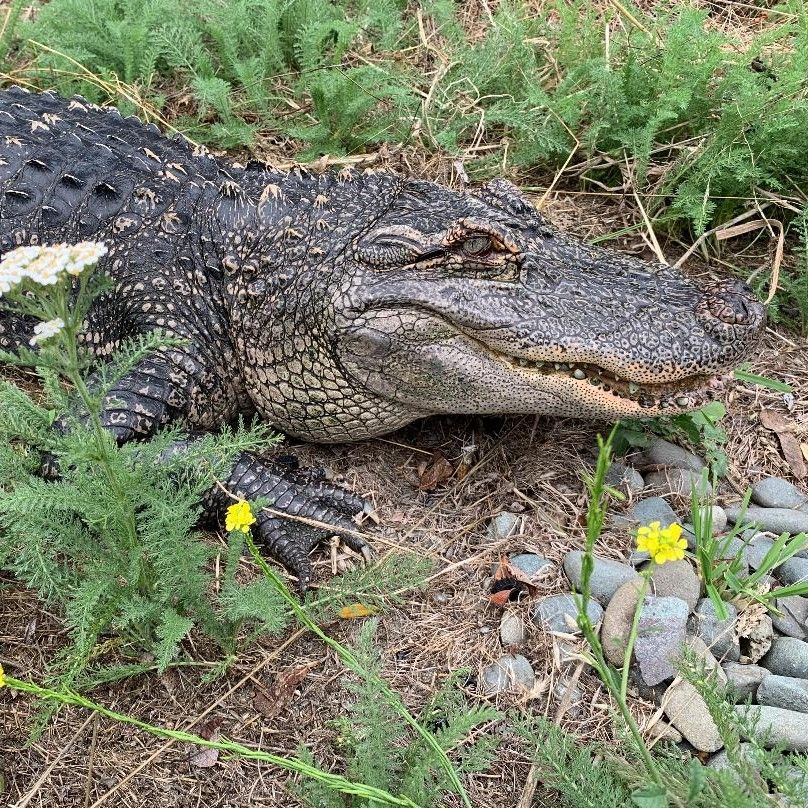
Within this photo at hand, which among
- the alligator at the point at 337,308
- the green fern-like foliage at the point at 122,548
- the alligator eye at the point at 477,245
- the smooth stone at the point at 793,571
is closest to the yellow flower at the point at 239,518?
the green fern-like foliage at the point at 122,548

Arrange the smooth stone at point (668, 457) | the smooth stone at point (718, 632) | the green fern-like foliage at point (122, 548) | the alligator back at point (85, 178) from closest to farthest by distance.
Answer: the green fern-like foliage at point (122, 548)
the smooth stone at point (718, 632)
the smooth stone at point (668, 457)
the alligator back at point (85, 178)

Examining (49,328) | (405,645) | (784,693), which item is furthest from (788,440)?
(49,328)

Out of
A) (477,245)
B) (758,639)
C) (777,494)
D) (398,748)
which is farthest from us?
(777,494)

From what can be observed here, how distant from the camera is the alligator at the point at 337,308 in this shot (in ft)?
9.80

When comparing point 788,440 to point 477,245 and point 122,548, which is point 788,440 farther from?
point 122,548

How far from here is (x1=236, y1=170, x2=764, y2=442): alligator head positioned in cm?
295

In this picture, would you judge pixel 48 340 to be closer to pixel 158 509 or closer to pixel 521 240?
pixel 158 509

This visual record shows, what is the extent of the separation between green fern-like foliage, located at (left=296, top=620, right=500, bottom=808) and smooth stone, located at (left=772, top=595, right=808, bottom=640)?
107 cm

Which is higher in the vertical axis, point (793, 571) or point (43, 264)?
point (43, 264)

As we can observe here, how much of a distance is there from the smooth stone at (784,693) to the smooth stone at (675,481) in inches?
33.0

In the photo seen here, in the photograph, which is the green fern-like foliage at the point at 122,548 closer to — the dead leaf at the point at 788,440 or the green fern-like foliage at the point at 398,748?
the green fern-like foliage at the point at 398,748

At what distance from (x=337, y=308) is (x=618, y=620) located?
1.49m

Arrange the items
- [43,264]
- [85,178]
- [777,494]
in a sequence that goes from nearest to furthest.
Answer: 1. [43,264]
2. [777,494]
3. [85,178]

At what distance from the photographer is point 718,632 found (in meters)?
2.73
